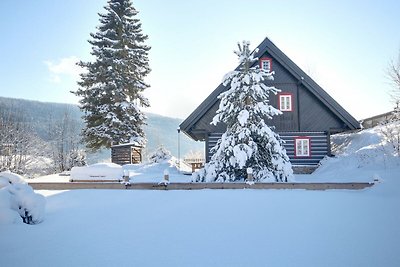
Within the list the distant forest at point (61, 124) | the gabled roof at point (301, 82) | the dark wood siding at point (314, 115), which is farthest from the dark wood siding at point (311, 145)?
the distant forest at point (61, 124)

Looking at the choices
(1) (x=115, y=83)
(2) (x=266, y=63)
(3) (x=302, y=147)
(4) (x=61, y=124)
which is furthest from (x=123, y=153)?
(3) (x=302, y=147)

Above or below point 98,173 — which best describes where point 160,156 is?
above

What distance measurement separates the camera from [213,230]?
5.47 m

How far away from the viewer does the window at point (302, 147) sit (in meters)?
19.7

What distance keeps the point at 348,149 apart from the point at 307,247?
21918 millimetres

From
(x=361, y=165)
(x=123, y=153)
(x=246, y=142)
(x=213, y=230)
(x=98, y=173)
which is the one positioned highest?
(x=246, y=142)

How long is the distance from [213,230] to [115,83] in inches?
904

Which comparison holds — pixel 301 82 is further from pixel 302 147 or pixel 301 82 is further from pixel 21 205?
pixel 21 205

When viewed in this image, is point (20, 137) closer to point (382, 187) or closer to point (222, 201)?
point (222, 201)

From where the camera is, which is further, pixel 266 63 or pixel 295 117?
pixel 266 63

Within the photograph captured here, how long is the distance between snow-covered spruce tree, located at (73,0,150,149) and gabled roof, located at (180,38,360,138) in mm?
9355

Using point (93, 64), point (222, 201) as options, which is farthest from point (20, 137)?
point (222, 201)

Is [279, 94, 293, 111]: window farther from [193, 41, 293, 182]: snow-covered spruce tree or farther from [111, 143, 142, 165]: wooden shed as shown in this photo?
[111, 143, 142, 165]: wooden shed

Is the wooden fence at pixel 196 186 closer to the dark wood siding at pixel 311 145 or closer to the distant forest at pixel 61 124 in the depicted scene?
the dark wood siding at pixel 311 145
